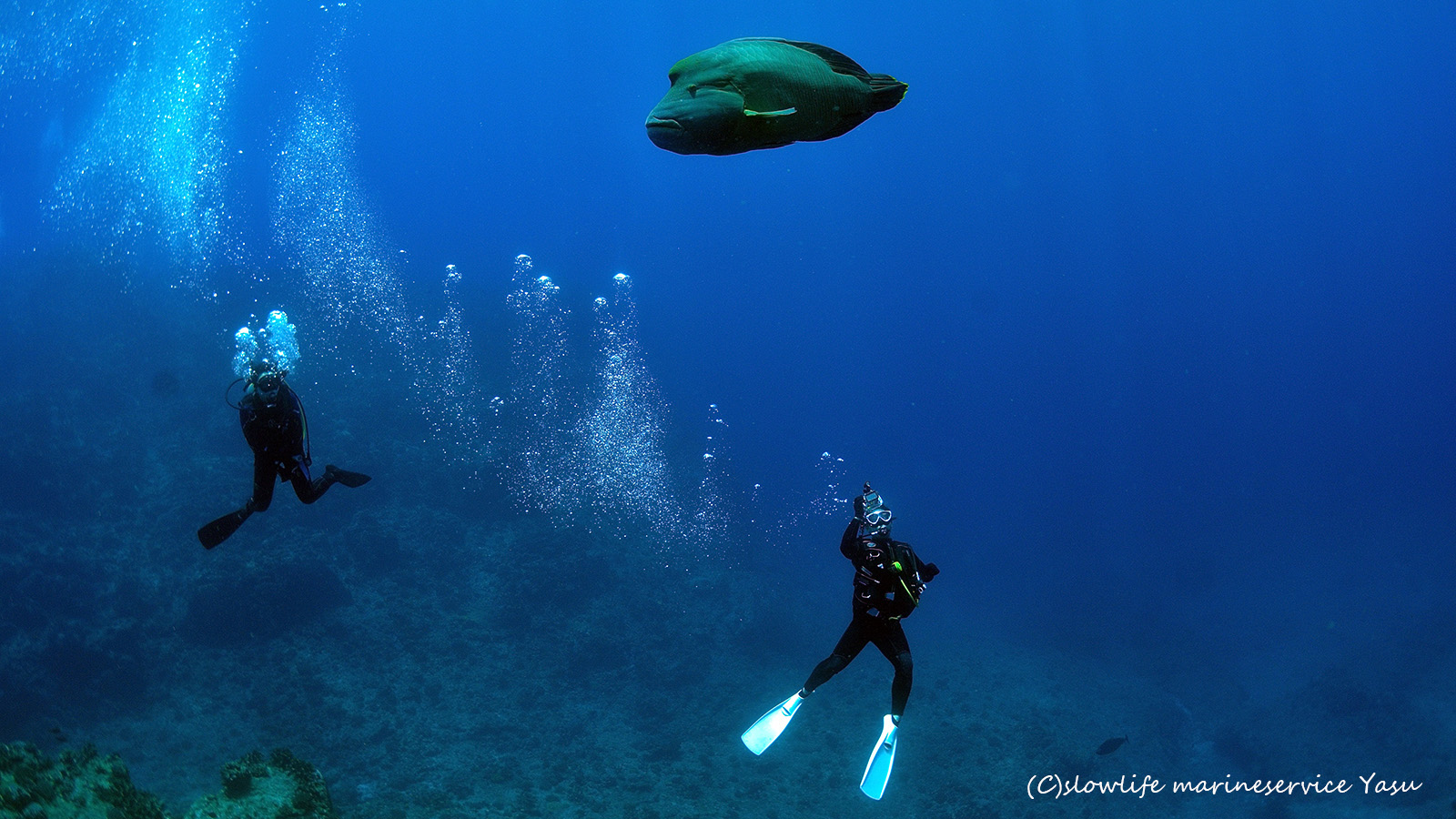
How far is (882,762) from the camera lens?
582 centimetres

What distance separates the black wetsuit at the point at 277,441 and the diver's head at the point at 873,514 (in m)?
4.58

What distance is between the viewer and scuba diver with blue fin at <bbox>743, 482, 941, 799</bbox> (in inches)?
206

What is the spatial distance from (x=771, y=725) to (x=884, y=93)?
5.33m

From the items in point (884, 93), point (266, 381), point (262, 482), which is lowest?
point (884, 93)

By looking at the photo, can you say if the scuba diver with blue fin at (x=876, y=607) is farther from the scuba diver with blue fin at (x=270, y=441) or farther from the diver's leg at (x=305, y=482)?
the diver's leg at (x=305, y=482)

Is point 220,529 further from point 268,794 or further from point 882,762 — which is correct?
point 882,762

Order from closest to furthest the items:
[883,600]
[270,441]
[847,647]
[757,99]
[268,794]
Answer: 1. [757,99]
2. [883,600]
3. [847,647]
4. [270,441]
5. [268,794]

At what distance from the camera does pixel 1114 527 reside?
71.1 metres

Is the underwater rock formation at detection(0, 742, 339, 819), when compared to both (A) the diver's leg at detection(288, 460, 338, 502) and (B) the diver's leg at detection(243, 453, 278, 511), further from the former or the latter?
(A) the diver's leg at detection(288, 460, 338, 502)

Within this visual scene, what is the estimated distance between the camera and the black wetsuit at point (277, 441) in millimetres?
5777

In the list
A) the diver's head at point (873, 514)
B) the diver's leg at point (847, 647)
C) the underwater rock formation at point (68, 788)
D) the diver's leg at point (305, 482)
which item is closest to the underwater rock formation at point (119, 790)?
the underwater rock formation at point (68, 788)

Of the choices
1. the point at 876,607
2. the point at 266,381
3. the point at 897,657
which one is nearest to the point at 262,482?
the point at 266,381

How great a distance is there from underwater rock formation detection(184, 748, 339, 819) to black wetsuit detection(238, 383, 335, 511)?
130 inches

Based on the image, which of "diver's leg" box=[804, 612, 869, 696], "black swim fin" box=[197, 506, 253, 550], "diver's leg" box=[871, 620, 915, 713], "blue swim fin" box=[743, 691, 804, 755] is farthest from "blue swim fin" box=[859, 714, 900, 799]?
"black swim fin" box=[197, 506, 253, 550]
